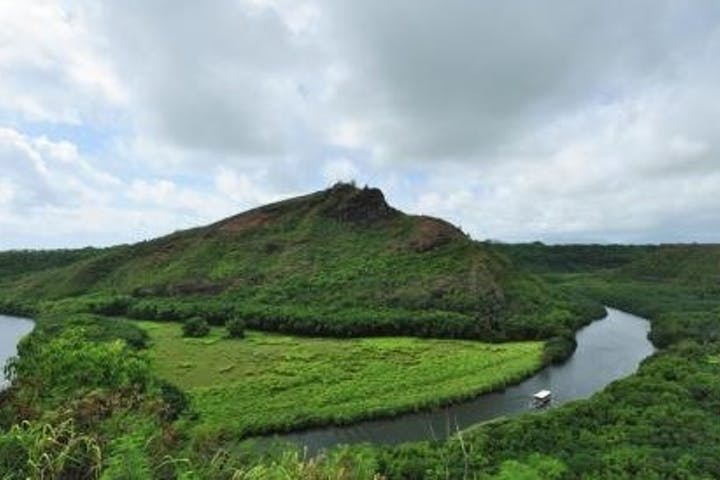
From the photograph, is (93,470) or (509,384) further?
(509,384)

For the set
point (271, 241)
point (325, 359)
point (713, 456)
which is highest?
point (271, 241)

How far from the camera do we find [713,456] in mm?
48281

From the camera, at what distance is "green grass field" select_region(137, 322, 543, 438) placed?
6744 centimetres

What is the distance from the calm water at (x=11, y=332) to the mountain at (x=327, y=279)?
5.28 m

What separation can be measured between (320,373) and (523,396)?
20.4 meters

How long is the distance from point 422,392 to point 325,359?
1671 centimetres

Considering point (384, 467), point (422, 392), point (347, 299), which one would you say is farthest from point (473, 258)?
point (384, 467)

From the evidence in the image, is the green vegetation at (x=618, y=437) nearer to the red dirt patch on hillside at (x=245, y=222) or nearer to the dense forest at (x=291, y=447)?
the dense forest at (x=291, y=447)

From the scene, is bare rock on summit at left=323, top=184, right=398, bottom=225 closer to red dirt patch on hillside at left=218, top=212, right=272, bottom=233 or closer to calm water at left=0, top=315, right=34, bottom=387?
red dirt patch on hillside at left=218, top=212, right=272, bottom=233

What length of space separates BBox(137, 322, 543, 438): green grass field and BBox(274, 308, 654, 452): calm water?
1.37 meters

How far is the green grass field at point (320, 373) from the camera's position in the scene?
6744cm

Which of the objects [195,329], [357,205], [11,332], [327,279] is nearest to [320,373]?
[195,329]

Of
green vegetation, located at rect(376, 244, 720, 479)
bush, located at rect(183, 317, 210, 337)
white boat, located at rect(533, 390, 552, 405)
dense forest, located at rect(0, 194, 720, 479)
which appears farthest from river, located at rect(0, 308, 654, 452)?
bush, located at rect(183, 317, 210, 337)

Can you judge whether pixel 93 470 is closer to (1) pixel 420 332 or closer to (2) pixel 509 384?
(2) pixel 509 384
